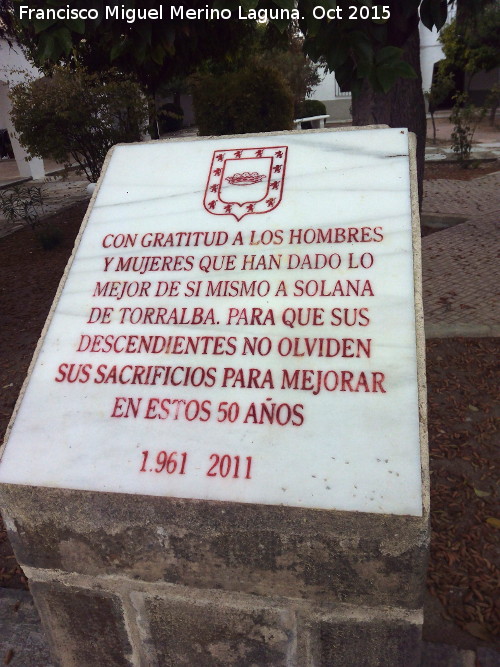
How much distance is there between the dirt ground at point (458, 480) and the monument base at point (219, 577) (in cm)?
73

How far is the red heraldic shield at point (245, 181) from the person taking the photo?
198 centimetres

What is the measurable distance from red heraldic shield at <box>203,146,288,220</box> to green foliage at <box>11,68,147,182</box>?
6516 mm

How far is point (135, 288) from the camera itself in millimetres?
1917

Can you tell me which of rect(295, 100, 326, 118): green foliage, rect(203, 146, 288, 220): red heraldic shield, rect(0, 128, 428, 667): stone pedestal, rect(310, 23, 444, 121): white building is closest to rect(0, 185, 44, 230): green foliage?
rect(203, 146, 288, 220): red heraldic shield

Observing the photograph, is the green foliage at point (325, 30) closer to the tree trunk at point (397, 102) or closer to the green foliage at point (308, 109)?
the tree trunk at point (397, 102)

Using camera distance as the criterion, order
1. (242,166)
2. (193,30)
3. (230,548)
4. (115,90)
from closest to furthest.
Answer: (230,548) → (242,166) → (193,30) → (115,90)

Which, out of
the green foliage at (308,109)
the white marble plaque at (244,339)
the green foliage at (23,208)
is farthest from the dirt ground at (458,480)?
the green foliage at (308,109)

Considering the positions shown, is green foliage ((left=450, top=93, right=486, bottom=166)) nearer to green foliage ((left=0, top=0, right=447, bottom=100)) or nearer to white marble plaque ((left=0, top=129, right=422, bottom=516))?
green foliage ((left=0, top=0, right=447, bottom=100))

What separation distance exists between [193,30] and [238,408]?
10.7 feet

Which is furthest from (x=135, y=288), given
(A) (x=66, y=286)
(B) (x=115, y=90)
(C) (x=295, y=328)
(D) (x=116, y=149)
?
(B) (x=115, y=90)

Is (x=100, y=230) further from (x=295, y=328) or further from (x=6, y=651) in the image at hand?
(x=6, y=651)

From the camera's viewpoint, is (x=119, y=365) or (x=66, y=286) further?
(x=66, y=286)

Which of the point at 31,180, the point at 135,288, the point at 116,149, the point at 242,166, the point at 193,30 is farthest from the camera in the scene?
the point at 31,180

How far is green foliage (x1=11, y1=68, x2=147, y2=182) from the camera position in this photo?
7.86m
